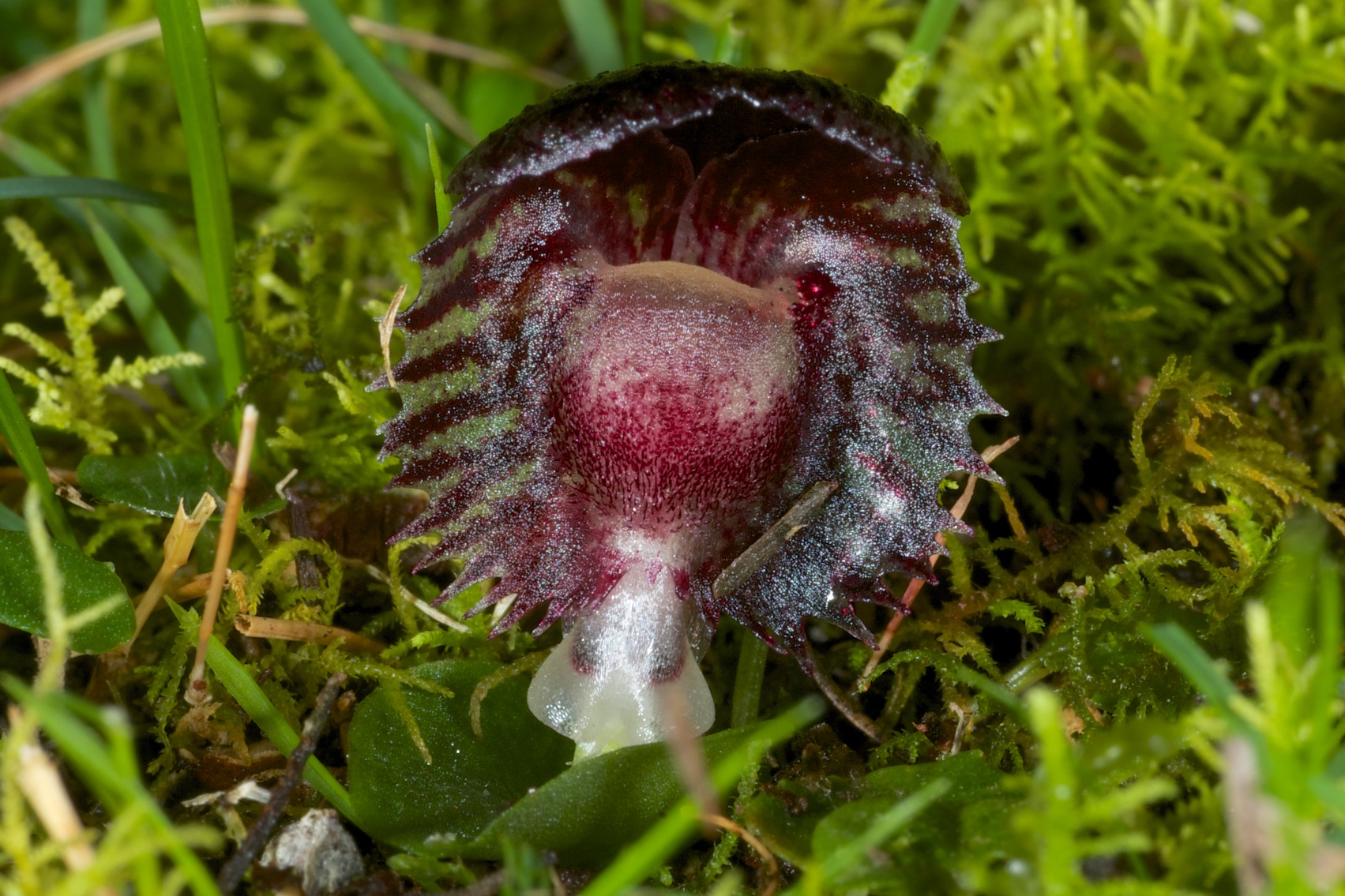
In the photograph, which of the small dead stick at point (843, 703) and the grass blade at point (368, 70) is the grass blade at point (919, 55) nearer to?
the grass blade at point (368, 70)

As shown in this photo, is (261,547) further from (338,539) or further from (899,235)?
(899,235)

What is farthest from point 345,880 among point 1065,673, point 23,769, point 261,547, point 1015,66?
point 1015,66

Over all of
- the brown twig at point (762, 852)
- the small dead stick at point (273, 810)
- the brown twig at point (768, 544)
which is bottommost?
the brown twig at point (762, 852)

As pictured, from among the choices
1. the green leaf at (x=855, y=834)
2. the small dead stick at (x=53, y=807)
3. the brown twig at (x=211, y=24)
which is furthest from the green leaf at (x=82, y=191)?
the green leaf at (x=855, y=834)

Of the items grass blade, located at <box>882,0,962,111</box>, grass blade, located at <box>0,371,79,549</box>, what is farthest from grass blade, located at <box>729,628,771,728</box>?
grass blade, located at <box>882,0,962,111</box>

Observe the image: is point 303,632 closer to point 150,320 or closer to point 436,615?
point 436,615

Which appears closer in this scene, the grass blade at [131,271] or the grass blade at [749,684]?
the grass blade at [749,684]
